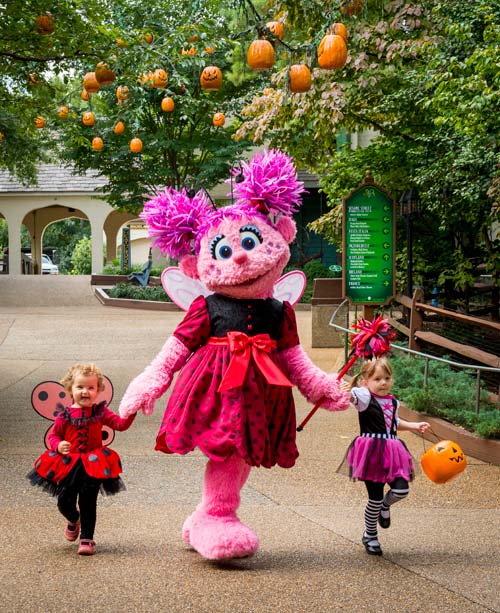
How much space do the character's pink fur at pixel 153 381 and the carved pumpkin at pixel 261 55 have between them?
15.8 feet

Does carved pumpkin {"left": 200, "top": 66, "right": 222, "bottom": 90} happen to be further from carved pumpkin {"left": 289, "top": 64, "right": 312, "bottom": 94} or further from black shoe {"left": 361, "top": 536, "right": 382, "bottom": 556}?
black shoe {"left": 361, "top": 536, "right": 382, "bottom": 556}

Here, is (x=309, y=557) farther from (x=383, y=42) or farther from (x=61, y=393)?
(x=383, y=42)

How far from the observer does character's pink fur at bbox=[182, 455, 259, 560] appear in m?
4.61

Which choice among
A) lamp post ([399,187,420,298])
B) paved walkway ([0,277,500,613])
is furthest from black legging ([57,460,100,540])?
lamp post ([399,187,420,298])

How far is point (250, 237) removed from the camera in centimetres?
507

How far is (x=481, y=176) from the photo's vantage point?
9414 millimetres

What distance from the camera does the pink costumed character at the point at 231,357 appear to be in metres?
4.70

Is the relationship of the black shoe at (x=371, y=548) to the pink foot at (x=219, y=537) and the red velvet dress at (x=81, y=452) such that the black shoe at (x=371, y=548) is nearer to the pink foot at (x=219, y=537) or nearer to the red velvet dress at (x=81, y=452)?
the pink foot at (x=219, y=537)

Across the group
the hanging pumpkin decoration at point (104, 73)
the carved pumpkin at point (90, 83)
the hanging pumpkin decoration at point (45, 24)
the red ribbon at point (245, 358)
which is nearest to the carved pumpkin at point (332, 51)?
the hanging pumpkin decoration at point (104, 73)

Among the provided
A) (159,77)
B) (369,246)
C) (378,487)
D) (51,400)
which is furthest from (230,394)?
(369,246)

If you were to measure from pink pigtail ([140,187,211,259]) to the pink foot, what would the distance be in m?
1.46

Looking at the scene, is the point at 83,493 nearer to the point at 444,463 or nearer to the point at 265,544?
the point at 265,544

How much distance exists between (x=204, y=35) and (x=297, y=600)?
294 inches

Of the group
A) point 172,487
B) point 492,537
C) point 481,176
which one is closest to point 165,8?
point 481,176
